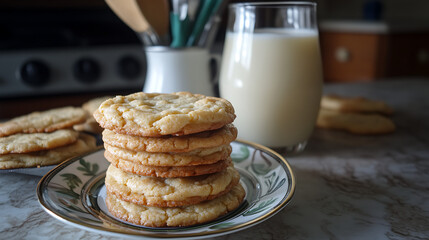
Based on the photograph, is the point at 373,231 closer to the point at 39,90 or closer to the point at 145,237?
the point at 145,237

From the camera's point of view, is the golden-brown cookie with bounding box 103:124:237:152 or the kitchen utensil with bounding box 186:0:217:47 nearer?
the golden-brown cookie with bounding box 103:124:237:152

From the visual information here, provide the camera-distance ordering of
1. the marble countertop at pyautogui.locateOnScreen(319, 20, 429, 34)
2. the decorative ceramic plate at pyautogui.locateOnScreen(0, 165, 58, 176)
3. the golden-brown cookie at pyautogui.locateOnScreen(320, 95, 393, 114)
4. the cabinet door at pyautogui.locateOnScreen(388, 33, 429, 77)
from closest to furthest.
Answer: the decorative ceramic plate at pyautogui.locateOnScreen(0, 165, 58, 176), the golden-brown cookie at pyautogui.locateOnScreen(320, 95, 393, 114), the marble countertop at pyautogui.locateOnScreen(319, 20, 429, 34), the cabinet door at pyautogui.locateOnScreen(388, 33, 429, 77)

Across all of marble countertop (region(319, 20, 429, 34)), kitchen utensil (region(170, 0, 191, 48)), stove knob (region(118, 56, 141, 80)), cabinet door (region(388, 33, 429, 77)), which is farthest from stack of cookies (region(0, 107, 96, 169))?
cabinet door (region(388, 33, 429, 77))

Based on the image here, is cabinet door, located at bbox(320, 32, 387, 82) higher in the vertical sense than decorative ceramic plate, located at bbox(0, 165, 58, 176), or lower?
lower

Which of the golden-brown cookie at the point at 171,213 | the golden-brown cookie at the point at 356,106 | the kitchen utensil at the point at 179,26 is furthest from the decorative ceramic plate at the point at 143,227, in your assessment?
the golden-brown cookie at the point at 356,106

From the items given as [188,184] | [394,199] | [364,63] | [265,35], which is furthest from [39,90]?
[364,63]

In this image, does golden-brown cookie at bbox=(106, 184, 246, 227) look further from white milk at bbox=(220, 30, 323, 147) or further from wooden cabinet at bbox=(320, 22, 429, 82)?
wooden cabinet at bbox=(320, 22, 429, 82)
